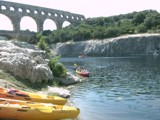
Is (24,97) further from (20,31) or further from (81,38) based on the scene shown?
(81,38)

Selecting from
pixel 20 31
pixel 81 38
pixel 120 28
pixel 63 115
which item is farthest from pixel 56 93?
pixel 81 38

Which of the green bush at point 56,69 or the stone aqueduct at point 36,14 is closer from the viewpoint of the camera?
the green bush at point 56,69

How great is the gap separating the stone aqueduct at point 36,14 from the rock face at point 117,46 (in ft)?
48.9

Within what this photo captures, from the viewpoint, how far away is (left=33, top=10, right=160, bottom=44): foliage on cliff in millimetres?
133750

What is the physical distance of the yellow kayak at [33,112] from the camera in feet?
71.4

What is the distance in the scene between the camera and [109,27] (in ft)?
473

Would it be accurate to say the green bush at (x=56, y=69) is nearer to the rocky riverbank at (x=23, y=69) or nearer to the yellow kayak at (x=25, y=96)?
the rocky riverbank at (x=23, y=69)

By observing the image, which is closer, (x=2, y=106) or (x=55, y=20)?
(x=2, y=106)

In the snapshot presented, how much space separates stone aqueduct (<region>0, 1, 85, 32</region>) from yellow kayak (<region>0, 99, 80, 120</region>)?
103m

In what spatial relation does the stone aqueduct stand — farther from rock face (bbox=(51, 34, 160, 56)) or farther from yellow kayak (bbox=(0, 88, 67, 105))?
yellow kayak (bbox=(0, 88, 67, 105))

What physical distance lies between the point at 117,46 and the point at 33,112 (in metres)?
112

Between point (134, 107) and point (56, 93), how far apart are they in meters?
8.60

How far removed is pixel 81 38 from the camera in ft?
493

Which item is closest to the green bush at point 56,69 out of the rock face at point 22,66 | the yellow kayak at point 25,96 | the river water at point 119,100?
the river water at point 119,100
